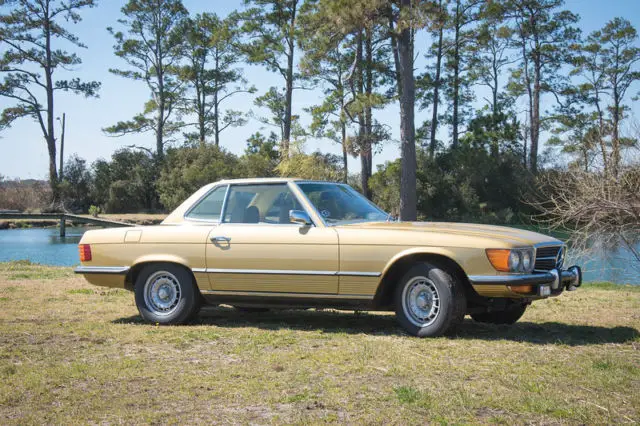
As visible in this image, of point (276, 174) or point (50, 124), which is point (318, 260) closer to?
point (276, 174)

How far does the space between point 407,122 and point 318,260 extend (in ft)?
68.3

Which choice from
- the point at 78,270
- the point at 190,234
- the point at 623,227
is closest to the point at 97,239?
the point at 78,270

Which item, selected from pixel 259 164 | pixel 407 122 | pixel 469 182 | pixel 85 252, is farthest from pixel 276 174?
pixel 85 252

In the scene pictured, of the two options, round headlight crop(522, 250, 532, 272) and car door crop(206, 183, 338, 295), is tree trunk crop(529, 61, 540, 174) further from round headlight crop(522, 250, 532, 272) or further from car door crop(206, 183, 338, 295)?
round headlight crop(522, 250, 532, 272)

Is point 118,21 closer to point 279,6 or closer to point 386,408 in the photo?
point 279,6

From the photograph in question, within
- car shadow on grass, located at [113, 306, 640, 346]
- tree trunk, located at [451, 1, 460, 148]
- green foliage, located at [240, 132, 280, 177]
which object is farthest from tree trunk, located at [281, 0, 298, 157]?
car shadow on grass, located at [113, 306, 640, 346]

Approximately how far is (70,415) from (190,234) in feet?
11.3

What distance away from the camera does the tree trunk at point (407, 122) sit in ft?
86.8

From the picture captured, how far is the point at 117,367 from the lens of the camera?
5.56 m

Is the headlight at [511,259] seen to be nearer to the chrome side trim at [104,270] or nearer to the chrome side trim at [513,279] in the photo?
the chrome side trim at [513,279]

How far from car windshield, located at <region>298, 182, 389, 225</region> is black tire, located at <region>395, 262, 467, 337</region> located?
1.00 meters

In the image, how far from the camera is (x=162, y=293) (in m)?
7.74

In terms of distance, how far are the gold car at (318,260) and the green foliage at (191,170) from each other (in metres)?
41.6

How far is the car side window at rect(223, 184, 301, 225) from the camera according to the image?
7.46 metres
